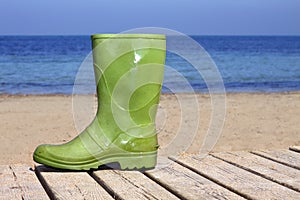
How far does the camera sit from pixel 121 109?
2463 mm

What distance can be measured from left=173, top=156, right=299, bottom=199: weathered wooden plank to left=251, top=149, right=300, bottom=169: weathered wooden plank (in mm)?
251

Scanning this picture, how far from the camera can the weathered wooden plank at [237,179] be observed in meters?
2.10

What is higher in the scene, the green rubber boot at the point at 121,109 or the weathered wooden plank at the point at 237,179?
the green rubber boot at the point at 121,109

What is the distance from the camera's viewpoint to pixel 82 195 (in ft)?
6.77

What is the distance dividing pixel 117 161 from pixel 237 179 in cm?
48

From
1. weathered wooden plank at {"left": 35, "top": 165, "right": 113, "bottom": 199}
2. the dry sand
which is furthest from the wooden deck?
the dry sand

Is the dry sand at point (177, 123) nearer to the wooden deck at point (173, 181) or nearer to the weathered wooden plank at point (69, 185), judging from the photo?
the wooden deck at point (173, 181)

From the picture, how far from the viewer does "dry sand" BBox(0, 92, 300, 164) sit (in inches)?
230

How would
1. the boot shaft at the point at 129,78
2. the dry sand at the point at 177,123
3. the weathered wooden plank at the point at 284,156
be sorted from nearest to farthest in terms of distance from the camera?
the boot shaft at the point at 129,78
the weathered wooden plank at the point at 284,156
the dry sand at the point at 177,123

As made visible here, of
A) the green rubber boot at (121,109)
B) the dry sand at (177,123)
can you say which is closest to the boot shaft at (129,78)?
the green rubber boot at (121,109)

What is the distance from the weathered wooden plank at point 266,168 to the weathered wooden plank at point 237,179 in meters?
0.04

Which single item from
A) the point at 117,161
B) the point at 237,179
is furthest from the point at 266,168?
the point at 117,161

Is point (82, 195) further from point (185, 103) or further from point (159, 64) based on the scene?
point (185, 103)

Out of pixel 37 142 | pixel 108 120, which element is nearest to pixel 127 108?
pixel 108 120
